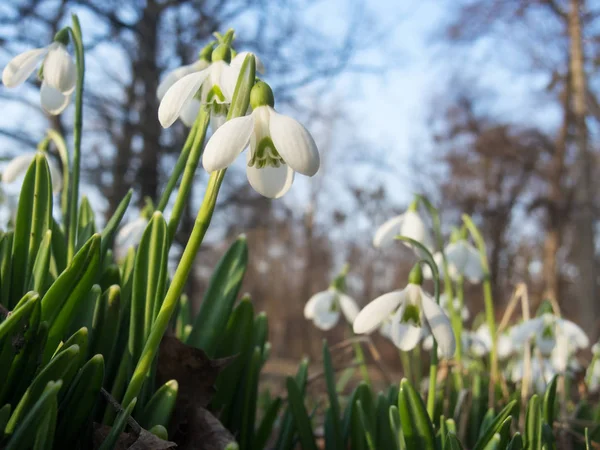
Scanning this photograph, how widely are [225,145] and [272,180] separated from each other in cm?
17

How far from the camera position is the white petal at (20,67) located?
1.03m

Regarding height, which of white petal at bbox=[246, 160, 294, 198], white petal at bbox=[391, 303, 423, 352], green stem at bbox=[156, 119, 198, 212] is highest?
green stem at bbox=[156, 119, 198, 212]

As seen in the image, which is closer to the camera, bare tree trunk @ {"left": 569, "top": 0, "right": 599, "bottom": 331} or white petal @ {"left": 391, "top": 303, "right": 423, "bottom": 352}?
white petal @ {"left": 391, "top": 303, "right": 423, "bottom": 352}

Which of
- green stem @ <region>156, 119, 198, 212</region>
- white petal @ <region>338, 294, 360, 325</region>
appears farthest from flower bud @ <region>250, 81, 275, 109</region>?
white petal @ <region>338, 294, 360, 325</region>

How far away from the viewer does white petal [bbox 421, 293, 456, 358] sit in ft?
3.14

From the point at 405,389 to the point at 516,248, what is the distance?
13.8 metres

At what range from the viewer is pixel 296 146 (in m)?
0.64

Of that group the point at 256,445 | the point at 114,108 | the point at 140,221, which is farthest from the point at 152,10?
the point at 256,445

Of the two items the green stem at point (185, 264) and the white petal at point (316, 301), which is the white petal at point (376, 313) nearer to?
the green stem at point (185, 264)

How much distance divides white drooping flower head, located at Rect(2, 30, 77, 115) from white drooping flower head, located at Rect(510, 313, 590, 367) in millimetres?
1337

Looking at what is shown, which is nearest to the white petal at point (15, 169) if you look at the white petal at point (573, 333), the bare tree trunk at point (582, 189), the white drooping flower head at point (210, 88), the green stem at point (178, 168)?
the green stem at point (178, 168)

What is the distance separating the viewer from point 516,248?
13.7m

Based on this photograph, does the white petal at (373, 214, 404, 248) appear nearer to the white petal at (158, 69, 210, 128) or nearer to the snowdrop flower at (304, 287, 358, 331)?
the snowdrop flower at (304, 287, 358, 331)

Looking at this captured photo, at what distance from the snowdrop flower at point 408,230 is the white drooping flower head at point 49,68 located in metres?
0.86
